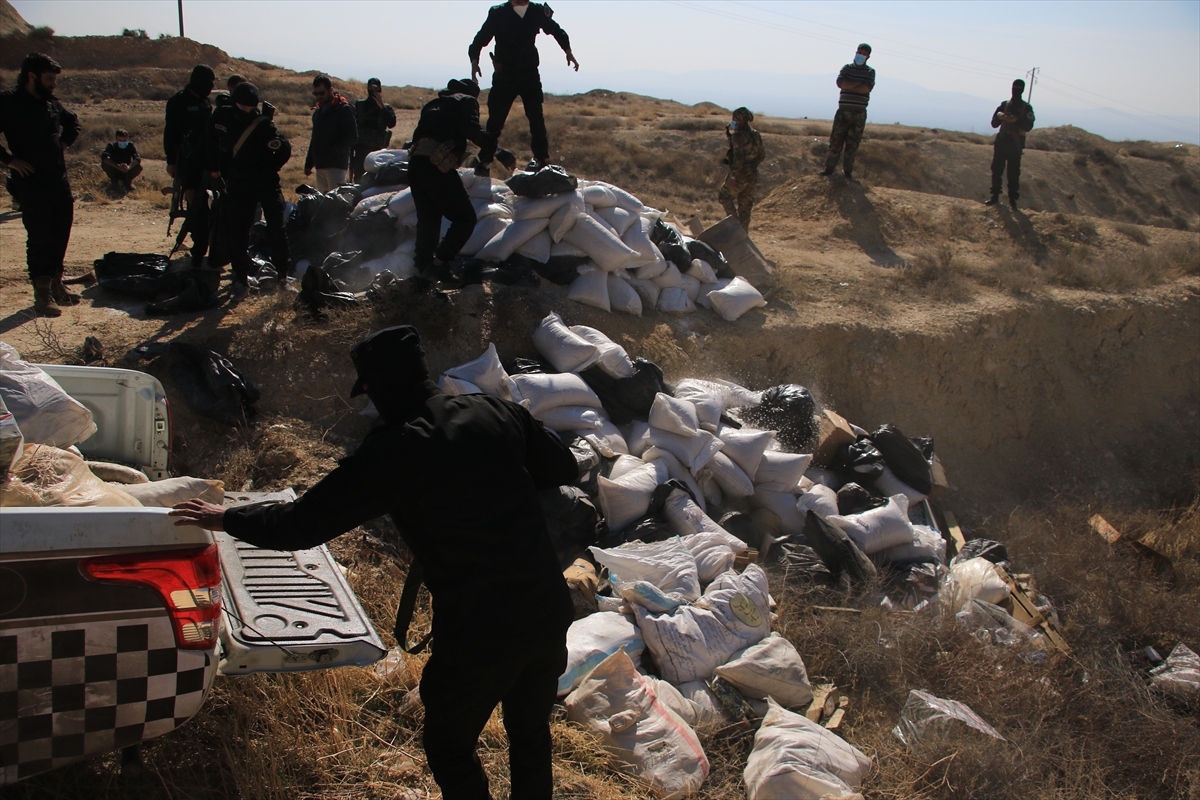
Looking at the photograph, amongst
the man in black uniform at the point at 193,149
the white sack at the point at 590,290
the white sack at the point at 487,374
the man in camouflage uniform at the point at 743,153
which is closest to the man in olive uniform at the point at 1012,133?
the man in camouflage uniform at the point at 743,153

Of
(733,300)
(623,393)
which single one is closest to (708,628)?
(623,393)

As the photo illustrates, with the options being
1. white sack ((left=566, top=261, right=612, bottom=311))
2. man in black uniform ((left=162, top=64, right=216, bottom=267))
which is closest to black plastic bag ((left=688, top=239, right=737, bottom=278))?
white sack ((left=566, top=261, right=612, bottom=311))

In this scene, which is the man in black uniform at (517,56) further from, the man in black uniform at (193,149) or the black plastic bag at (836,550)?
the black plastic bag at (836,550)

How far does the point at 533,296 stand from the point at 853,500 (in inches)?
109

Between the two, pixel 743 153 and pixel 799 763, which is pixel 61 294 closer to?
pixel 799 763

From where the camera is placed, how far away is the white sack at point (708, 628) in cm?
316

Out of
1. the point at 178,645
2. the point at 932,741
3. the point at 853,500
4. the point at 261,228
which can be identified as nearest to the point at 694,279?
the point at 853,500

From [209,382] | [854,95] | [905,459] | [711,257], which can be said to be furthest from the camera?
[854,95]

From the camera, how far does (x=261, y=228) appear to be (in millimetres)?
5652

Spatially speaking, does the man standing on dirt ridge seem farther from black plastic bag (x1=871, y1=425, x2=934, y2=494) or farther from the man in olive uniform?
black plastic bag (x1=871, y1=425, x2=934, y2=494)

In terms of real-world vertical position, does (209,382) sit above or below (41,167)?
below

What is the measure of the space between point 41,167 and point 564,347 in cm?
348

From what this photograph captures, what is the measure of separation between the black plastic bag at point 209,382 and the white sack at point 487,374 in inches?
44.6

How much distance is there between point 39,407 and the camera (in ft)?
7.61
